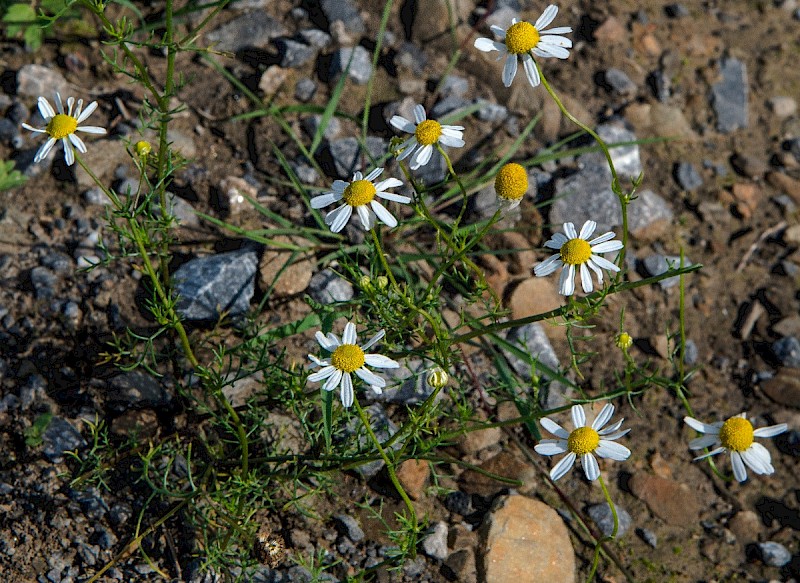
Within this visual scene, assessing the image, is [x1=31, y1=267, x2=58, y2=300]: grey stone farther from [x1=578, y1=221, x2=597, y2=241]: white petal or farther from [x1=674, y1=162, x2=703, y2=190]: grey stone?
[x1=674, y1=162, x2=703, y2=190]: grey stone

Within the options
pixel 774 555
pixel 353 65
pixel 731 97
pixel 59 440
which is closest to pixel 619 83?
pixel 731 97

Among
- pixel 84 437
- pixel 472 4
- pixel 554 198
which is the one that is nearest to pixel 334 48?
pixel 472 4

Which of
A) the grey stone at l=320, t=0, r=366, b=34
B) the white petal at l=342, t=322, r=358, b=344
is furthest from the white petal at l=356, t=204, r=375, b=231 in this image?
the grey stone at l=320, t=0, r=366, b=34

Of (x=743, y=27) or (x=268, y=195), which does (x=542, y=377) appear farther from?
(x=743, y=27)

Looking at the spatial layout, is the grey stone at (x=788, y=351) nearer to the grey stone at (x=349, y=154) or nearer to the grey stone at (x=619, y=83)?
the grey stone at (x=619, y=83)

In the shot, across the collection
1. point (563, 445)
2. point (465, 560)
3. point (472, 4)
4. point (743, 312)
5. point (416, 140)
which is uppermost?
point (416, 140)

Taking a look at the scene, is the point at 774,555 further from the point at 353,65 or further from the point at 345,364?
the point at 353,65
